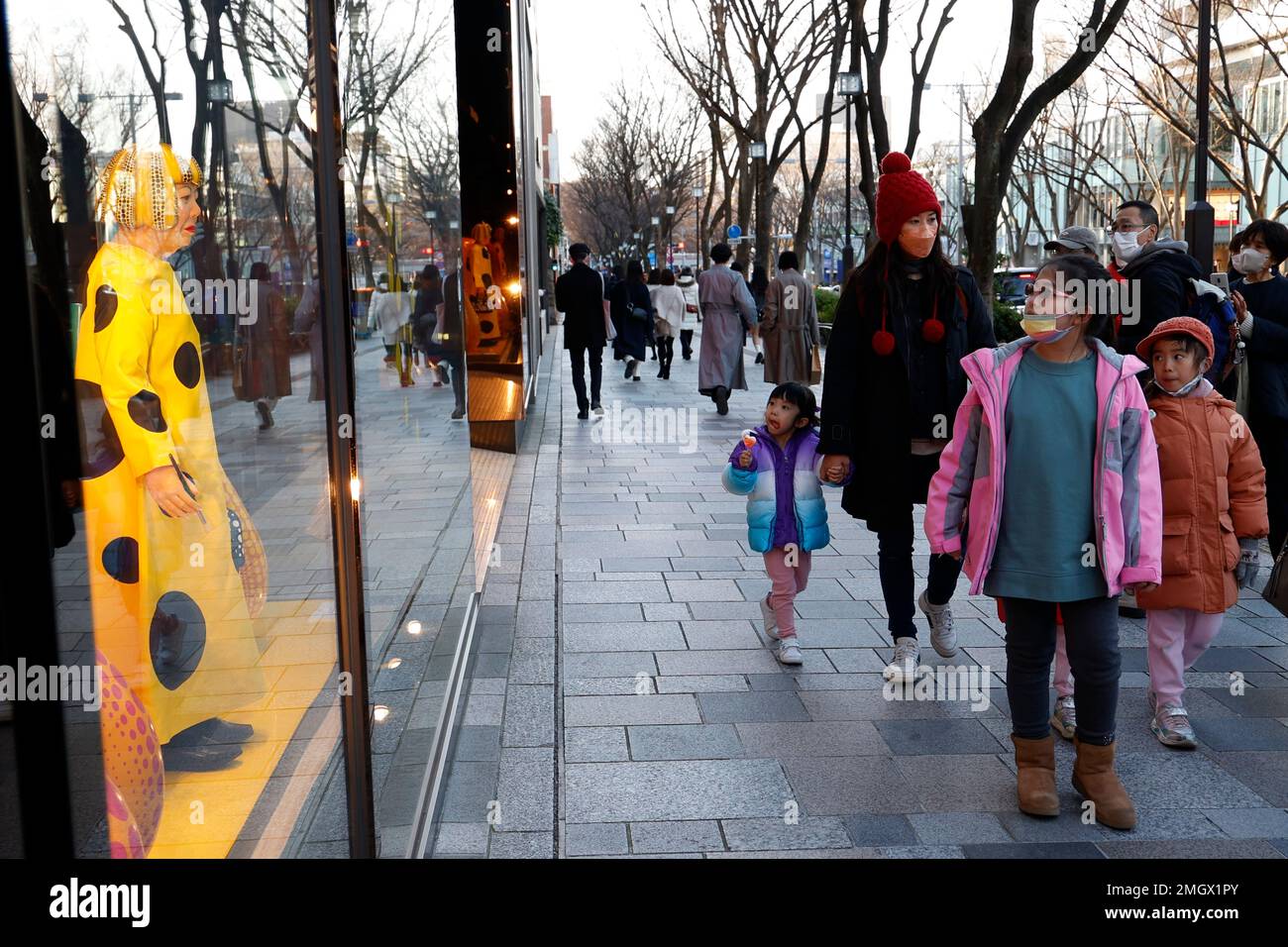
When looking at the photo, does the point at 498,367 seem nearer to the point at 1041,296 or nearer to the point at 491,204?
the point at 491,204

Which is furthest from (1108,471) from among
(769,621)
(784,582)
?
(769,621)

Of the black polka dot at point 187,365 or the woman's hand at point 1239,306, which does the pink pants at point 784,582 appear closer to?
the woman's hand at point 1239,306

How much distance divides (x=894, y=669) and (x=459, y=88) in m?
8.79

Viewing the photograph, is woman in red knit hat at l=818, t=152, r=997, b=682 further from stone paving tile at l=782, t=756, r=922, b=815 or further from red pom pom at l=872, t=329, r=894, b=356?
stone paving tile at l=782, t=756, r=922, b=815

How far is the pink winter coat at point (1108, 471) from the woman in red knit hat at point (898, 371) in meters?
0.99

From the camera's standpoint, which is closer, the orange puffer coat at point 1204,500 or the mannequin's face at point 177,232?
the mannequin's face at point 177,232

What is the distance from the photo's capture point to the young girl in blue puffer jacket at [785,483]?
547 cm

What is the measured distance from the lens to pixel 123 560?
8.34 feet

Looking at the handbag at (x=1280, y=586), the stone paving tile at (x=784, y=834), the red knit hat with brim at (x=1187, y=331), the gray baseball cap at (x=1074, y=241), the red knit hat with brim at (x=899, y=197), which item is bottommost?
the stone paving tile at (x=784, y=834)

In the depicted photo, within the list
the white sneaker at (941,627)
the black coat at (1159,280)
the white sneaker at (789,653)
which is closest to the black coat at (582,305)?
→ the black coat at (1159,280)

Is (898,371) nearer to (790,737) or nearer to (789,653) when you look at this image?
(789,653)

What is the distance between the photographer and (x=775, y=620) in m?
5.66

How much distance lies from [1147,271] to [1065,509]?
2.56 m
